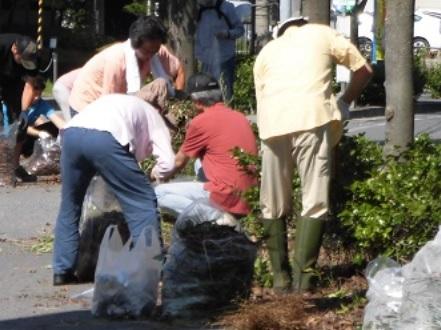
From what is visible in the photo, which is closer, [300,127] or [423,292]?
[423,292]

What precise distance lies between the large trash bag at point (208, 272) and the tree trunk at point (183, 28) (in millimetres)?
8844

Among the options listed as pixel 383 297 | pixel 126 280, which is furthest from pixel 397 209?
pixel 126 280

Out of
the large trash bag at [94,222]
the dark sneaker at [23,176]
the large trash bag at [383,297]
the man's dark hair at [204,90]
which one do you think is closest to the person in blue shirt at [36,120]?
the dark sneaker at [23,176]

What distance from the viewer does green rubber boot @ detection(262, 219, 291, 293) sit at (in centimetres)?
772

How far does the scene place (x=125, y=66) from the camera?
9445mm

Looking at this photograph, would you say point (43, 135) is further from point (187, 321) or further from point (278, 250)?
point (187, 321)

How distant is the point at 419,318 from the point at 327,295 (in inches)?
59.1

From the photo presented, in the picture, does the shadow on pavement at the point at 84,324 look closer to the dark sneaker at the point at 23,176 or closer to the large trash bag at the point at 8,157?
the large trash bag at the point at 8,157

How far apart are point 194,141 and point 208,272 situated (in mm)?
1324

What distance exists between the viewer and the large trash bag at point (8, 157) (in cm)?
1305

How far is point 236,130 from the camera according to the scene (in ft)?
28.1

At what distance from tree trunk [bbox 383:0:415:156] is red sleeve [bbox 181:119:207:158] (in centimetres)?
117

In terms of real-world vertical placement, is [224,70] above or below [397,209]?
above

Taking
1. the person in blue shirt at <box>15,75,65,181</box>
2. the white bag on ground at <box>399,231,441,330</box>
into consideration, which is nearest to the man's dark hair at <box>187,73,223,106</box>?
the white bag on ground at <box>399,231,441,330</box>
